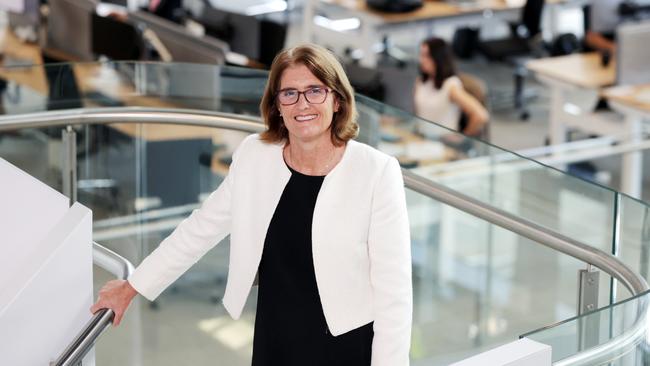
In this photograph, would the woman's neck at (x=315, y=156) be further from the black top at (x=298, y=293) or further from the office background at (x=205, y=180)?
the office background at (x=205, y=180)

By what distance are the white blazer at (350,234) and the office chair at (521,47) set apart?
7.04 meters

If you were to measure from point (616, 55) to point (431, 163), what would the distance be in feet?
8.35

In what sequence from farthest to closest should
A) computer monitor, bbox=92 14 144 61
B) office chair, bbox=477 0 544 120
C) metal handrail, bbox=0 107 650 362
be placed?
1. office chair, bbox=477 0 544 120
2. computer monitor, bbox=92 14 144 61
3. metal handrail, bbox=0 107 650 362

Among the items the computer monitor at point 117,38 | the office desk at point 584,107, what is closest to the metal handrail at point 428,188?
the computer monitor at point 117,38

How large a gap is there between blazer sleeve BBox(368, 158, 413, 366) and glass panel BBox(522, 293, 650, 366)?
1.21 ft

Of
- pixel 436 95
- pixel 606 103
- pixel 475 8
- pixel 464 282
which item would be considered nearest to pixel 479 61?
pixel 475 8

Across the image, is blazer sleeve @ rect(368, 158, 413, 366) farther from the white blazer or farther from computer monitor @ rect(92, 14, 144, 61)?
computer monitor @ rect(92, 14, 144, 61)

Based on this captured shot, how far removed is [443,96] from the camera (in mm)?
6965

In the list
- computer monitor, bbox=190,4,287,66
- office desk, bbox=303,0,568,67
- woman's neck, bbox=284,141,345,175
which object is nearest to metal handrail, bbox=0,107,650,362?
woman's neck, bbox=284,141,345,175

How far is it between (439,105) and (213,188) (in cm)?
203

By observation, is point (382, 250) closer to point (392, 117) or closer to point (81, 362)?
point (81, 362)

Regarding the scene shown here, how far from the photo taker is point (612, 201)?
3764 millimetres

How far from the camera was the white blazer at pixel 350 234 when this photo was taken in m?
2.69

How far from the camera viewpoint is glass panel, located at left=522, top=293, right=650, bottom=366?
2.45 meters
